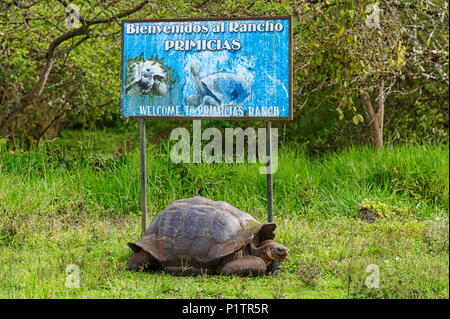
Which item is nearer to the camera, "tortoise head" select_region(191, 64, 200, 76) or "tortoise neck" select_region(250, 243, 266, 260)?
"tortoise neck" select_region(250, 243, 266, 260)

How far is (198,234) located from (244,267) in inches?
19.6

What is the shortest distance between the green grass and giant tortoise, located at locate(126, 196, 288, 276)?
140mm

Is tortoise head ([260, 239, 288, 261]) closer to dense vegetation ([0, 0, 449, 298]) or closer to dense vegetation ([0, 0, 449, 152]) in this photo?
dense vegetation ([0, 0, 449, 298])

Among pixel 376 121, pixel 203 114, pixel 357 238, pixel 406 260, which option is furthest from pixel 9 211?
pixel 376 121

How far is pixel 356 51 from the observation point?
7.33 metres

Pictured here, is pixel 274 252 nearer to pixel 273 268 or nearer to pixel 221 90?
pixel 273 268

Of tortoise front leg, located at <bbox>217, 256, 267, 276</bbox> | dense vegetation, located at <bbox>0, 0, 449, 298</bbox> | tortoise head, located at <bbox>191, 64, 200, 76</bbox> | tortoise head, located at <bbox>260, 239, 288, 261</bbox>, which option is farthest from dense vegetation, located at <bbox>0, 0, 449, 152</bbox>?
tortoise front leg, located at <bbox>217, 256, 267, 276</bbox>

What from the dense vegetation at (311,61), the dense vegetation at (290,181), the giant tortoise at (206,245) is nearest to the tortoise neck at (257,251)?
the giant tortoise at (206,245)

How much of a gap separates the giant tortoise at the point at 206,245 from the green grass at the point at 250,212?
14cm

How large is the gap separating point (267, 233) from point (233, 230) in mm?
506

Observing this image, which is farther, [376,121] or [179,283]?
[376,121]

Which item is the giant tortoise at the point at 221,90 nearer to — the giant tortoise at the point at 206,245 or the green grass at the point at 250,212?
the giant tortoise at the point at 206,245

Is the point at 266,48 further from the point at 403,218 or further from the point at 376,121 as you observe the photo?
the point at 376,121

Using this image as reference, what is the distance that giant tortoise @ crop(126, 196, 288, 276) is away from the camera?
534 centimetres
